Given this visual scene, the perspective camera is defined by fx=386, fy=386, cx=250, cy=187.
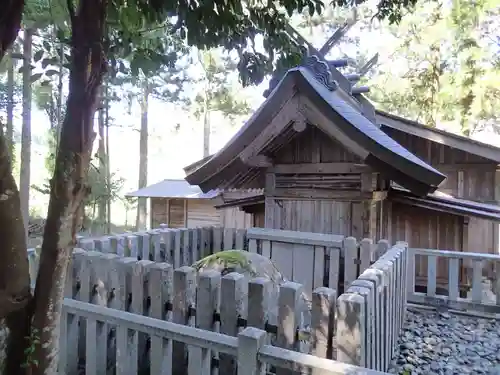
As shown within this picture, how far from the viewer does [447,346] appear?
3912mm

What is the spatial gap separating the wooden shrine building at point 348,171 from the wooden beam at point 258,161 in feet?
0.06

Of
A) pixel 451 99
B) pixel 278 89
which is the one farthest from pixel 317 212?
pixel 451 99

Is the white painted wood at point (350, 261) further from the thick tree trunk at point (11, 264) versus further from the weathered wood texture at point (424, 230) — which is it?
the thick tree trunk at point (11, 264)

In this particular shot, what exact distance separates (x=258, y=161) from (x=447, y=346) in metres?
3.40

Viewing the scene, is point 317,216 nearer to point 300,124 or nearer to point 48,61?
point 300,124

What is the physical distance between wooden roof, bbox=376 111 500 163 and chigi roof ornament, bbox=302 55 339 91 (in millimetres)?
2034

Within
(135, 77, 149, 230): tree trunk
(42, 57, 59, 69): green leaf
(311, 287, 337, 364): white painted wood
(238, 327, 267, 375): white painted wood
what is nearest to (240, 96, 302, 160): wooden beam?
(42, 57, 59, 69): green leaf

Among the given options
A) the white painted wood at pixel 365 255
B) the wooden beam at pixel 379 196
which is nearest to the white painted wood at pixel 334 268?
the white painted wood at pixel 365 255

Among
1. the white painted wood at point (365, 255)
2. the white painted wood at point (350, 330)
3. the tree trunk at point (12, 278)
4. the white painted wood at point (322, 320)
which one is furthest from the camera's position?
the white painted wood at point (365, 255)

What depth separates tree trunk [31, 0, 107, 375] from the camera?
1709 mm

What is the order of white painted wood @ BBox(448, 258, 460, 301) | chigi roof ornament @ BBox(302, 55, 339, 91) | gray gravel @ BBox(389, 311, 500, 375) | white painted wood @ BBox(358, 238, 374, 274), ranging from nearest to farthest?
gray gravel @ BBox(389, 311, 500, 375) < white painted wood @ BBox(358, 238, 374, 274) < white painted wood @ BBox(448, 258, 460, 301) < chigi roof ornament @ BBox(302, 55, 339, 91)

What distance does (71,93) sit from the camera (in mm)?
1742

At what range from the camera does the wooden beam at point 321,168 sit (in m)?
5.52

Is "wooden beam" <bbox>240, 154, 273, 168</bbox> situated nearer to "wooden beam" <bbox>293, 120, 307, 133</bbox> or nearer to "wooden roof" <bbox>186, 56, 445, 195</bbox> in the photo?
"wooden roof" <bbox>186, 56, 445, 195</bbox>
